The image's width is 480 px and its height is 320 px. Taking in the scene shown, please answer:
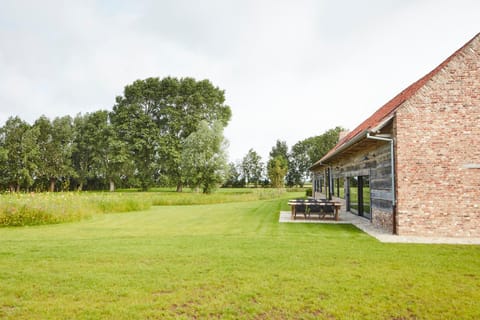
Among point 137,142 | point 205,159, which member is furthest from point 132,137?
point 205,159

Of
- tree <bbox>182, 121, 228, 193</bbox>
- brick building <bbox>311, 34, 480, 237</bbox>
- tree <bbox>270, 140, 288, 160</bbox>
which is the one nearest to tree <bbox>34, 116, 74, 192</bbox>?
tree <bbox>182, 121, 228, 193</bbox>

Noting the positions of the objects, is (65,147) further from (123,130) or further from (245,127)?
(245,127)

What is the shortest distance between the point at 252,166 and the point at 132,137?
3432 centimetres

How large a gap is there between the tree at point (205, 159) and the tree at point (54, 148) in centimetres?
1945

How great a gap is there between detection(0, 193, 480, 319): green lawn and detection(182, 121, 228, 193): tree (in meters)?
21.8

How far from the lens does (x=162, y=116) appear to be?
3656cm

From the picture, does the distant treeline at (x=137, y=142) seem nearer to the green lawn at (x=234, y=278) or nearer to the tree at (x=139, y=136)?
the tree at (x=139, y=136)

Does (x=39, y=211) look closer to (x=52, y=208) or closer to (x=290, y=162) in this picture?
(x=52, y=208)

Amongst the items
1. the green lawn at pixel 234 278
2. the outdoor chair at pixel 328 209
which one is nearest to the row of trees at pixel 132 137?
the outdoor chair at pixel 328 209

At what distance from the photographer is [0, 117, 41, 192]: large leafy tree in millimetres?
34312

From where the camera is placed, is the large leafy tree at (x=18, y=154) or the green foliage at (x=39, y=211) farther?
the large leafy tree at (x=18, y=154)

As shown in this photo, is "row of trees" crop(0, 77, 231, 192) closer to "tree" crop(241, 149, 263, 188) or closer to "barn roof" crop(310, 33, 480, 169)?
"barn roof" crop(310, 33, 480, 169)

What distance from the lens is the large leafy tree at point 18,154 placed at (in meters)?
34.3

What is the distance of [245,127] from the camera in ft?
151
